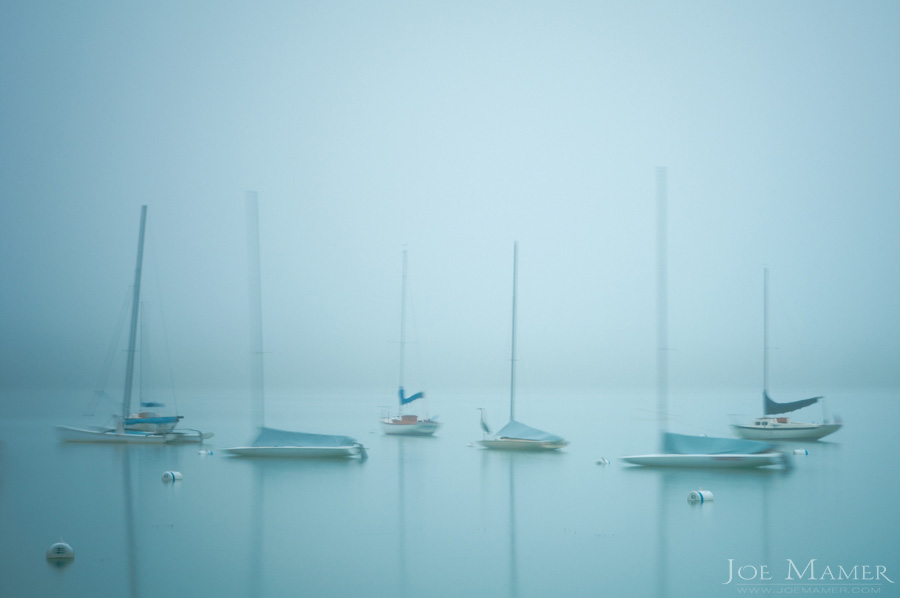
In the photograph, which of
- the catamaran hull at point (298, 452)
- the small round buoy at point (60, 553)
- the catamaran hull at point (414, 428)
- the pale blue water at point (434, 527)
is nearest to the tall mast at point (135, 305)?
the pale blue water at point (434, 527)

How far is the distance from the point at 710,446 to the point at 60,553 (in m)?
20.5

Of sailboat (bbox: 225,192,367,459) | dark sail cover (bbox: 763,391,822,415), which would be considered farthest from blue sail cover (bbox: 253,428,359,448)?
dark sail cover (bbox: 763,391,822,415)

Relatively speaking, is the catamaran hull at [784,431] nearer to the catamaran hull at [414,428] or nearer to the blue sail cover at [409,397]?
the catamaran hull at [414,428]

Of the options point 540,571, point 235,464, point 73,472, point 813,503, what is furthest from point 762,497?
point 73,472

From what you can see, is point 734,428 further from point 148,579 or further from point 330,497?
point 148,579

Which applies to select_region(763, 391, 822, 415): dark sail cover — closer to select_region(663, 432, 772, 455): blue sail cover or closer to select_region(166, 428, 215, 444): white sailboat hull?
select_region(663, 432, 772, 455): blue sail cover

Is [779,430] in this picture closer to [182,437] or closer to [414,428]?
[414,428]

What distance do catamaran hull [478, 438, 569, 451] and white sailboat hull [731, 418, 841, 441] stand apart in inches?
443

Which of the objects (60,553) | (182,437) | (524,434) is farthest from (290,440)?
(60,553)

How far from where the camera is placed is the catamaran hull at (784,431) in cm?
3766

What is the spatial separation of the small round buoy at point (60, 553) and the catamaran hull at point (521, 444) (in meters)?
21.7

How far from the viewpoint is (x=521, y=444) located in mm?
32562

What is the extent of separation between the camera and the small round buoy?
44.0 feet

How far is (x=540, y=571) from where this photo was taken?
13414mm
